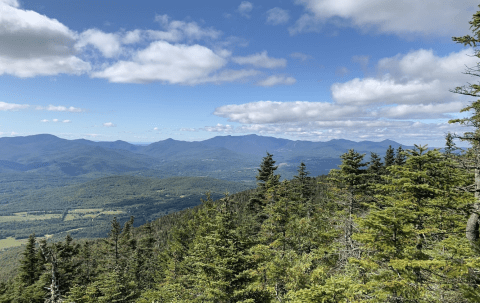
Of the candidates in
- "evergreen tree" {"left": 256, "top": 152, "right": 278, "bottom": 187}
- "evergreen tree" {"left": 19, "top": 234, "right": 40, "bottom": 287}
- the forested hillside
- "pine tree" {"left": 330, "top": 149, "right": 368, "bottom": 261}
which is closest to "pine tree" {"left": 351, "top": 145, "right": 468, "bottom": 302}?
the forested hillside

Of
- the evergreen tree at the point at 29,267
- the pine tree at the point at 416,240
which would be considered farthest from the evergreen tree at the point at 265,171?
the evergreen tree at the point at 29,267

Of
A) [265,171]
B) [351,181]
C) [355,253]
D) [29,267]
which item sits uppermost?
[351,181]

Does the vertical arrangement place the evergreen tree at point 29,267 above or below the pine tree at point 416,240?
below

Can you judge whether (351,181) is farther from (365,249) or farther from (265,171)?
(265,171)

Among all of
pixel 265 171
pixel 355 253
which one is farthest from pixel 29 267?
pixel 355 253

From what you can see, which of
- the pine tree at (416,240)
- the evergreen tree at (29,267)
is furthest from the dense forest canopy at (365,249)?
the evergreen tree at (29,267)

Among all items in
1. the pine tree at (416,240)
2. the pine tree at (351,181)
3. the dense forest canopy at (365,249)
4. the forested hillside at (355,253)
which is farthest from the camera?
the pine tree at (351,181)

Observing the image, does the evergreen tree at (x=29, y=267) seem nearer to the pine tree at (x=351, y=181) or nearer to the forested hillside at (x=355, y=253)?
the forested hillside at (x=355, y=253)

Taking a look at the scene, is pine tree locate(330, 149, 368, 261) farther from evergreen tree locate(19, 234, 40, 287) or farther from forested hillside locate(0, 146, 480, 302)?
evergreen tree locate(19, 234, 40, 287)

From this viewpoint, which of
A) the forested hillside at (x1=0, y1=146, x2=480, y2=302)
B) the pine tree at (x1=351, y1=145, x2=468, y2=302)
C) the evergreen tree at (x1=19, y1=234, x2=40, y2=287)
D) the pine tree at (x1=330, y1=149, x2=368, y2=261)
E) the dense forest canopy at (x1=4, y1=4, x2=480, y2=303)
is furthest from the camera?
the evergreen tree at (x1=19, y1=234, x2=40, y2=287)

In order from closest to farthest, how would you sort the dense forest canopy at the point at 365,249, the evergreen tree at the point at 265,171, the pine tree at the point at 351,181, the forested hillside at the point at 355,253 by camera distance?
the dense forest canopy at the point at 365,249
the forested hillside at the point at 355,253
the pine tree at the point at 351,181
the evergreen tree at the point at 265,171

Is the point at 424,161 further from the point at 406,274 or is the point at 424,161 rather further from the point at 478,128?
the point at 406,274

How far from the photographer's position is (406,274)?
1150 centimetres

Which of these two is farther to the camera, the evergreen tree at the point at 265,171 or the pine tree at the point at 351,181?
the evergreen tree at the point at 265,171
